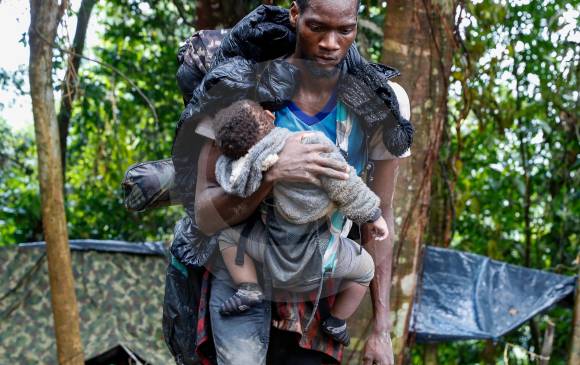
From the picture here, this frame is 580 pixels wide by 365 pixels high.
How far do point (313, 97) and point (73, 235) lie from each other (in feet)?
18.2

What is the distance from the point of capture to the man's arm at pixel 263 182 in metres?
2.37

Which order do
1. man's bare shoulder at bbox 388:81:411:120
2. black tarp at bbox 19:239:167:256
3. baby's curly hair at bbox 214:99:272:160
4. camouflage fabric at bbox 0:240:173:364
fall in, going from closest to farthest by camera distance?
1. baby's curly hair at bbox 214:99:272:160
2. man's bare shoulder at bbox 388:81:411:120
3. camouflage fabric at bbox 0:240:173:364
4. black tarp at bbox 19:239:167:256

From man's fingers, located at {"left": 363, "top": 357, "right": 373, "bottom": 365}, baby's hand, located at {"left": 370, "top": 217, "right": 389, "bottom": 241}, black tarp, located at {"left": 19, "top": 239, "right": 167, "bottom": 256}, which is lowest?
man's fingers, located at {"left": 363, "top": 357, "right": 373, "bottom": 365}

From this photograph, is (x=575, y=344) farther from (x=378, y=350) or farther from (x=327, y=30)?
(x=327, y=30)

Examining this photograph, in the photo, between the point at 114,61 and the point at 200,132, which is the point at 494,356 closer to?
the point at 114,61

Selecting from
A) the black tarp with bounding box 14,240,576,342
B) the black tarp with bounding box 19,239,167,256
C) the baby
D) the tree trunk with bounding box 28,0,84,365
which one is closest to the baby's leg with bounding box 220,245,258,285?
the baby

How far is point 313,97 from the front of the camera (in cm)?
261

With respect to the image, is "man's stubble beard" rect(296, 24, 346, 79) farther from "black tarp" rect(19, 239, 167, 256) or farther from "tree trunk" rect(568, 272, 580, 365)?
"black tarp" rect(19, 239, 167, 256)

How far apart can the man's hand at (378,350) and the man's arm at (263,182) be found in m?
0.63

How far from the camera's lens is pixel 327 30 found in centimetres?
246

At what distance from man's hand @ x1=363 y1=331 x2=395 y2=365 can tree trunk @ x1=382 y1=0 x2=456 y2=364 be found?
1545 millimetres

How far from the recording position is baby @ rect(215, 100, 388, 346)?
2.36 metres

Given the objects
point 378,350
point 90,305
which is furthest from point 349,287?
point 90,305

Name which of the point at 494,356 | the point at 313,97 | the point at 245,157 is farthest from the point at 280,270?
the point at 494,356
